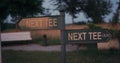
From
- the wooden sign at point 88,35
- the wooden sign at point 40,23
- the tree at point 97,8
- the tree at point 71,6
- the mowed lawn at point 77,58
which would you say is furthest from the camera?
the tree at point 71,6

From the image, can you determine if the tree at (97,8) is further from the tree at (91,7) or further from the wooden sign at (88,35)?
the wooden sign at (88,35)

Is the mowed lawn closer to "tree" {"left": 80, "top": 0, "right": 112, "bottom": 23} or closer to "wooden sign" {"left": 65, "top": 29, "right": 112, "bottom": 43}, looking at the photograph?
"wooden sign" {"left": 65, "top": 29, "right": 112, "bottom": 43}

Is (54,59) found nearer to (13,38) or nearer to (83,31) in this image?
(83,31)

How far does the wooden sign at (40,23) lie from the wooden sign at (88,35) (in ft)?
1.13

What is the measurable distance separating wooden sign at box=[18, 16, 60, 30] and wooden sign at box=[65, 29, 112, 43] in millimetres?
344

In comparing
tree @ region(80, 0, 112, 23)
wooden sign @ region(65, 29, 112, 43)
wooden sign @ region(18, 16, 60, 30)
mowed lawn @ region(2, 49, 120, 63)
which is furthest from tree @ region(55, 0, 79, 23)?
wooden sign @ region(65, 29, 112, 43)

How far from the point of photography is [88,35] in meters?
7.52

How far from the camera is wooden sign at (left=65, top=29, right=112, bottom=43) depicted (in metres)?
7.44

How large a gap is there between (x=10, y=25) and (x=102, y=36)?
19.4 m

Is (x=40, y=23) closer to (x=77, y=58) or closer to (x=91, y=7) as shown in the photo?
(x=77, y=58)

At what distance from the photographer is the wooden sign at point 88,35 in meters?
7.44

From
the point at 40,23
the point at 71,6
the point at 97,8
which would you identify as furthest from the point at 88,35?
the point at 71,6

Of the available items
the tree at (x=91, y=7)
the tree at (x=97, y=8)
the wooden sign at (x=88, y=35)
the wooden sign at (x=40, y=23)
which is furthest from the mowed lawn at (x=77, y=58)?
the tree at (x=97, y=8)

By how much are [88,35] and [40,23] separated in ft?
3.57
